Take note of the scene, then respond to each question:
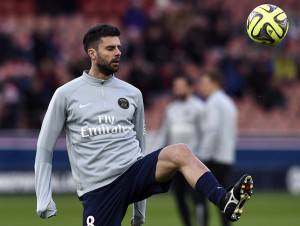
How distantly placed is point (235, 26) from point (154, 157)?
16.1 meters

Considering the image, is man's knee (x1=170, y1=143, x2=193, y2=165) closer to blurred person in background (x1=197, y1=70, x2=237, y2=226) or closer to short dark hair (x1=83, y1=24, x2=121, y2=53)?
short dark hair (x1=83, y1=24, x2=121, y2=53)

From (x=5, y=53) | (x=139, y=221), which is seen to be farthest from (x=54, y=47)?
(x=139, y=221)

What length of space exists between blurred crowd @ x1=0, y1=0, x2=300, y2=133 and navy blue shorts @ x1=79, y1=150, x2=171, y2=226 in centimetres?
1290

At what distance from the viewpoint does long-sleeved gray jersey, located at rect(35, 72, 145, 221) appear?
27.8 ft

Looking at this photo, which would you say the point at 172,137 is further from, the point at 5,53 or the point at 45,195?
the point at 5,53

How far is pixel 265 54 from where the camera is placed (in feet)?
77.0

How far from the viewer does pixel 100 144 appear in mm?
8477

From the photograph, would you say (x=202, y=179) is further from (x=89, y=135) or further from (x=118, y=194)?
(x=89, y=135)

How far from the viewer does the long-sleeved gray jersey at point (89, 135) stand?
8461 millimetres

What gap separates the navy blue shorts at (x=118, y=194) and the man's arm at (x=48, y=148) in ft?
1.10

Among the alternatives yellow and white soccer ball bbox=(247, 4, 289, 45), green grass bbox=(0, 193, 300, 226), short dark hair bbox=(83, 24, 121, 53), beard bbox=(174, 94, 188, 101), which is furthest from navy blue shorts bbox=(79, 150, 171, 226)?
green grass bbox=(0, 193, 300, 226)

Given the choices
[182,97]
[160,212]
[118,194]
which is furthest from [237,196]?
[160,212]

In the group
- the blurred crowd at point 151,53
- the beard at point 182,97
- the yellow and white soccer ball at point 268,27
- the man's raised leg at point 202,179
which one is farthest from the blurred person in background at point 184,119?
the blurred crowd at point 151,53

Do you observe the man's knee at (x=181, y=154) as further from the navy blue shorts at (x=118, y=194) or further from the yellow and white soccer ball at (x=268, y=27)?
the yellow and white soccer ball at (x=268, y=27)
